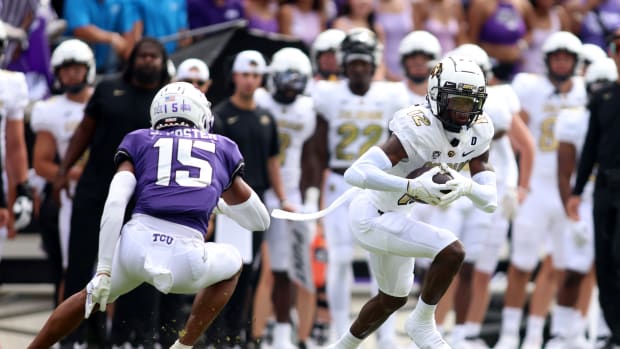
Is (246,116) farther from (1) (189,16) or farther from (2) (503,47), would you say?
(2) (503,47)

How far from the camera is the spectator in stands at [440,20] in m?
13.9

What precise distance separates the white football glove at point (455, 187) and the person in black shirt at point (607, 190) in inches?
84.6

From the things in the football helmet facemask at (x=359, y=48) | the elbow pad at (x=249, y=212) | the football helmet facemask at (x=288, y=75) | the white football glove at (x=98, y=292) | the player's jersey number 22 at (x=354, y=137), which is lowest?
the white football glove at (x=98, y=292)

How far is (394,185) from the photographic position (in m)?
7.97

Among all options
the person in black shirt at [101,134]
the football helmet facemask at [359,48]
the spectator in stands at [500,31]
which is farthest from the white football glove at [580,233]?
the spectator in stands at [500,31]

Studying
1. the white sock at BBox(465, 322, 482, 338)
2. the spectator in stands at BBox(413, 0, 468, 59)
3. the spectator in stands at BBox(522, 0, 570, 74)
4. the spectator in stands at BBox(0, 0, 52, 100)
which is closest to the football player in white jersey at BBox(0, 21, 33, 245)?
the spectator in stands at BBox(0, 0, 52, 100)

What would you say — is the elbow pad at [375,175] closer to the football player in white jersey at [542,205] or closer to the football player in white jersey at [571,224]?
the football player in white jersey at [571,224]

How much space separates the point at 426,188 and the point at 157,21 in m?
5.46

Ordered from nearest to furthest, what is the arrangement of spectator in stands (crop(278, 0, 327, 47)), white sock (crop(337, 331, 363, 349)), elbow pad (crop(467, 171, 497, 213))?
elbow pad (crop(467, 171, 497, 213)) → white sock (crop(337, 331, 363, 349)) → spectator in stands (crop(278, 0, 327, 47))

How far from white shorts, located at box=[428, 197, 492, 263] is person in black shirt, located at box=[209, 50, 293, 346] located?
108cm

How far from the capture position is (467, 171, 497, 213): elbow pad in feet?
26.7

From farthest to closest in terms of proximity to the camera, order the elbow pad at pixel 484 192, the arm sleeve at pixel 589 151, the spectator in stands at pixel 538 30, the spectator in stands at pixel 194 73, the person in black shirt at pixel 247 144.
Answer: the spectator in stands at pixel 538 30 → the spectator in stands at pixel 194 73 → the person in black shirt at pixel 247 144 → the arm sleeve at pixel 589 151 → the elbow pad at pixel 484 192

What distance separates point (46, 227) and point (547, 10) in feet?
18.9

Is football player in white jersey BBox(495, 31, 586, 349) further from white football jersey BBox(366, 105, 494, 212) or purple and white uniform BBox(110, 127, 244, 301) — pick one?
purple and white uniform BBox(110, 127, 244, 301)
